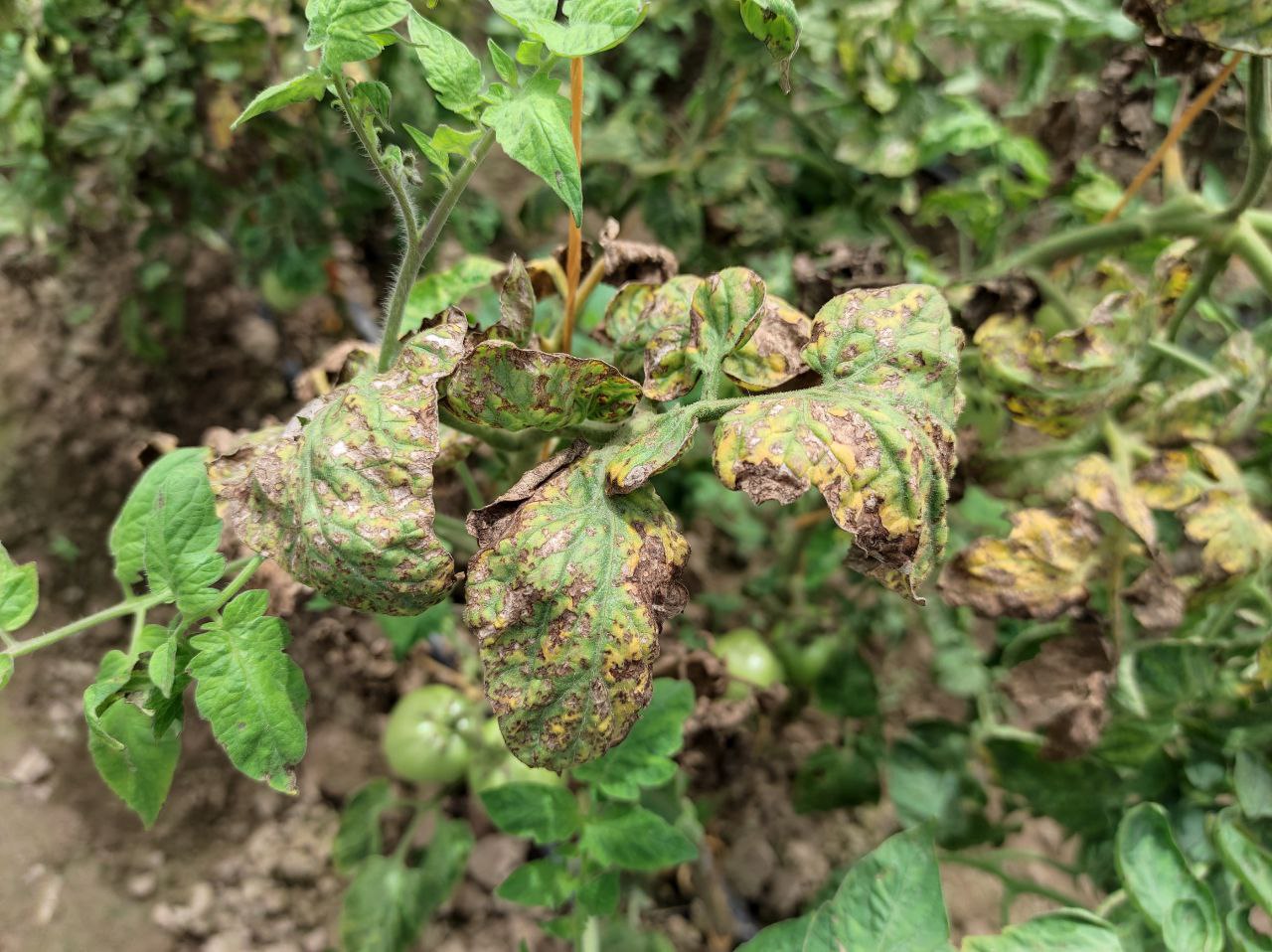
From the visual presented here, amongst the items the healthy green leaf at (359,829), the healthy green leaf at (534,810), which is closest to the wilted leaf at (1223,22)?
the healthy green leaf at (534,810)

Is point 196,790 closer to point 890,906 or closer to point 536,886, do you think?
point 536,886

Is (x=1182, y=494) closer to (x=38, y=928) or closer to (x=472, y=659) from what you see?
(x=472, y=659)

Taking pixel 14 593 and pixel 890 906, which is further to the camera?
pixel 890 906

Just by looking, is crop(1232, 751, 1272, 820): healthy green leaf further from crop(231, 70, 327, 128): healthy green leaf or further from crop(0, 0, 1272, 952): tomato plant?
crop(231, 70, 327, 128): healthy green leaf

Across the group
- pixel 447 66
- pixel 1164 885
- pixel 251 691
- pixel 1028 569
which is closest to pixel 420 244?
pixel 447 66

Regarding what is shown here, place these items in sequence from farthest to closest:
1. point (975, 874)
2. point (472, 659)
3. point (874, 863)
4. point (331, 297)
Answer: point (331, 297) → point (975, 874) → point (472, 659) → point (874, 863)

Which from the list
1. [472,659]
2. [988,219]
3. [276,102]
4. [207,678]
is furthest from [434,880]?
[988,219]
